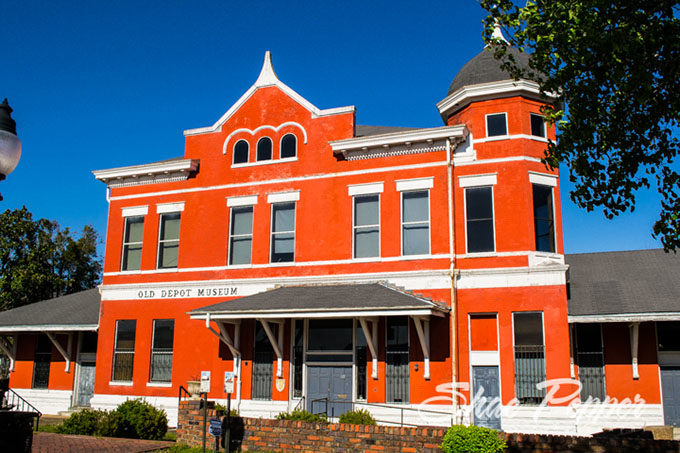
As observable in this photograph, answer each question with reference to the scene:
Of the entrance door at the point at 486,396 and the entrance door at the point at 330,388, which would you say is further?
the entrance door at the point at 330,388

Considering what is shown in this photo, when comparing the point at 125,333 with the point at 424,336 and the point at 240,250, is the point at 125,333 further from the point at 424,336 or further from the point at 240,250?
the point at 424,336

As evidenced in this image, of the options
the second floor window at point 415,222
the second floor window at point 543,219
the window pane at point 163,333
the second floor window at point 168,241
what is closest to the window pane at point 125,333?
the window pane at point 163,333

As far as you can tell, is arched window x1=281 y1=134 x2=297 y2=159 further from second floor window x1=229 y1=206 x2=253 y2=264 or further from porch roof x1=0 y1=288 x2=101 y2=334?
porch roof x1=0 y1=288 x2=101 y2=334

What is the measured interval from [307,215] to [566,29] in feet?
40.3

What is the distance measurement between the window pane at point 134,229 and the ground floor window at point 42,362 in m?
6.60

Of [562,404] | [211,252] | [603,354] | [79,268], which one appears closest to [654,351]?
[603,354]

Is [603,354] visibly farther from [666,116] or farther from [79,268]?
[79,268]

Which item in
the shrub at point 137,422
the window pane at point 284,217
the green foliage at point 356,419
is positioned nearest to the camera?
the green foliage at point 356,419

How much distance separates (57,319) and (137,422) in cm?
1060

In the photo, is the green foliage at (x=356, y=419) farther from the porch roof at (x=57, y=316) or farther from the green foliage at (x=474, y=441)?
the porch roof at (x=57, y=316)

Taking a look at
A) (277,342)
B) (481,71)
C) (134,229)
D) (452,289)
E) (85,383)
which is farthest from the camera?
(85,383)

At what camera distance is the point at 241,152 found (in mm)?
23969

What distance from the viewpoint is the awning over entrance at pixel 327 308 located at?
1820 centimetres

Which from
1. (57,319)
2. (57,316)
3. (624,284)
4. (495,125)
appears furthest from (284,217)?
(624,284)
